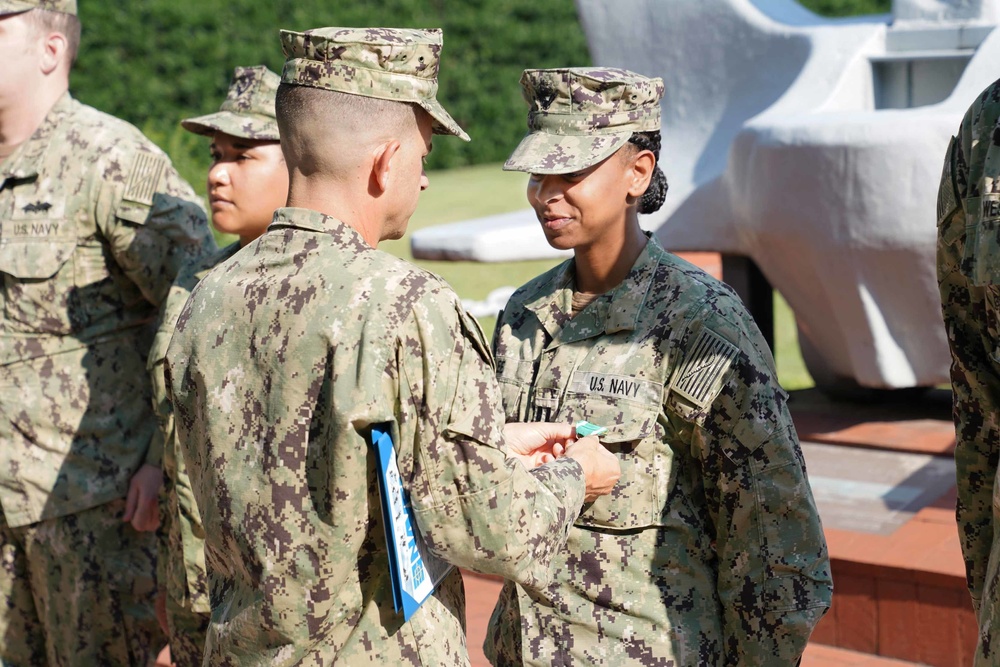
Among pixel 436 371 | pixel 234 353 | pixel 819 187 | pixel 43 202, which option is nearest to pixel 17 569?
pixel 43 202

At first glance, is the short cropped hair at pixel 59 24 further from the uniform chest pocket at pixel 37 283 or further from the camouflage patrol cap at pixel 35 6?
the uniform chest pocket at pixel 37 283

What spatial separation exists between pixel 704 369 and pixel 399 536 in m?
0.77

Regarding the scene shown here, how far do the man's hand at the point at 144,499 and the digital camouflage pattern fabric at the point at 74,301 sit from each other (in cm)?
4

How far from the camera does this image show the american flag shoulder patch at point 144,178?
3.17m

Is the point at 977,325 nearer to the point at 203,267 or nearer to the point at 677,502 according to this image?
the point at 677,502

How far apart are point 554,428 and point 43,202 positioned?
1721mm

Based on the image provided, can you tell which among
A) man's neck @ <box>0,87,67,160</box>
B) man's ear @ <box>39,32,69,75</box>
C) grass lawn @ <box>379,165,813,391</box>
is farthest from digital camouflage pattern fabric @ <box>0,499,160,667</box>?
grass lawn @ <box>379,165,813,391</box>

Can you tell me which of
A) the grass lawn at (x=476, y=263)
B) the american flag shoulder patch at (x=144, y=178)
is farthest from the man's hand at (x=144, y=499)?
the grass lawn at (x=476, y=263)

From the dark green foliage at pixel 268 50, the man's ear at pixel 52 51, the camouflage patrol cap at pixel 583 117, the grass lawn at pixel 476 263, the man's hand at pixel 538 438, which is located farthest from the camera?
the dark green foliage at pixel 268 50

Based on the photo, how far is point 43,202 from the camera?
3.18 meters

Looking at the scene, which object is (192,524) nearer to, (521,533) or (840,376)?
(521,533)

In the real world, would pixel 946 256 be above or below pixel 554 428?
above

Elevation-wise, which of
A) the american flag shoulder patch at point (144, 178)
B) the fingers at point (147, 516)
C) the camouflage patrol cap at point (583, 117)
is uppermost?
the camouflage patrol cap at point (583, 117)

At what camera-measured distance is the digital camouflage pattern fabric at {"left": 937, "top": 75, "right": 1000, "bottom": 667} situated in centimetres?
176
